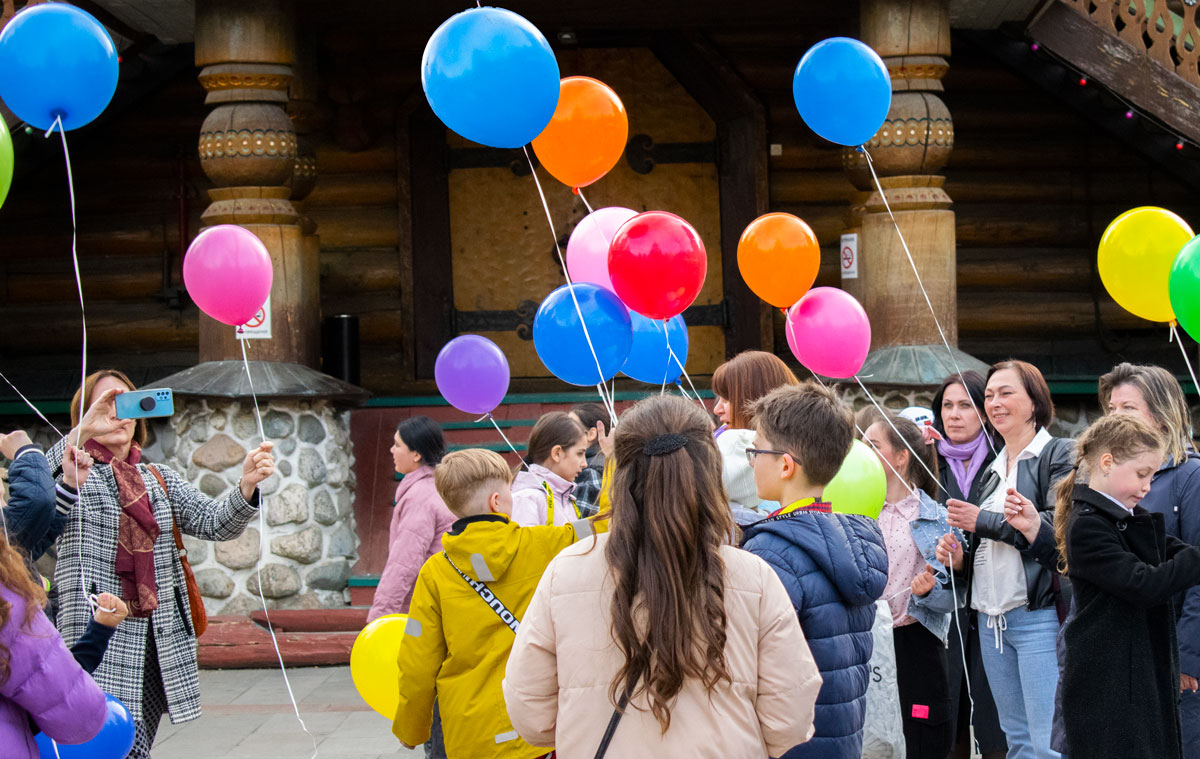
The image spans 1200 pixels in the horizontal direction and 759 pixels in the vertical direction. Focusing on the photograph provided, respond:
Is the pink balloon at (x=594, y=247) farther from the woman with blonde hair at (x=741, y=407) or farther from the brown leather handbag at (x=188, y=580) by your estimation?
the brown leather handbag at (x=188, y=580)

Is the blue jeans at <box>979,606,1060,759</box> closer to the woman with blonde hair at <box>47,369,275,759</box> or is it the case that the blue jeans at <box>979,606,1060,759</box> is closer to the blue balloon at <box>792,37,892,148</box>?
the blue balloon at <box>792,37,892,148</box>

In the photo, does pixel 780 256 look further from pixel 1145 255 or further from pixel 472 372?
pixel 472 372

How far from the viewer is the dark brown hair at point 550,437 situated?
4.98 meters

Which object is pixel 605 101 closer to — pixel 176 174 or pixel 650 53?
pixel 650 53

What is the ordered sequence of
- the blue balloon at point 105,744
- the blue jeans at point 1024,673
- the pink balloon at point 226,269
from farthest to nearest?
the pink balloon at point 226,269 < the blue jeans at point 1024,673 < the blue balloon at point 105,744

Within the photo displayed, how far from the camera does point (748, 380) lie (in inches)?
159

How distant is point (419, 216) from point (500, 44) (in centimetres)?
562

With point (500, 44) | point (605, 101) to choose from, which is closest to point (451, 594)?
point (500, 44)

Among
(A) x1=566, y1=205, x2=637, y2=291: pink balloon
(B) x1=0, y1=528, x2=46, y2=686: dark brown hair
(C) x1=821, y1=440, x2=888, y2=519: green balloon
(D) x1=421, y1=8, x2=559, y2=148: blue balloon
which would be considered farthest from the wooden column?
(B) x1=0, y1=528, x2=46, y2=686: dark brown hair

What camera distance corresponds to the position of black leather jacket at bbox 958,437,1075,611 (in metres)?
4.23

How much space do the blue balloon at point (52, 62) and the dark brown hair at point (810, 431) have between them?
2.63 metres

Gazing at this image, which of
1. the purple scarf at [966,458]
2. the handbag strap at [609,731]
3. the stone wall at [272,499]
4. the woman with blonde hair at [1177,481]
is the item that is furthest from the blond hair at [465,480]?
the stone wall at [272,499]

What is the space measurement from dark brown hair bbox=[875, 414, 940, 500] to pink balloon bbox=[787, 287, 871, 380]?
0.40 m

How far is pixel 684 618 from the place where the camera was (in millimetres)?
2461
